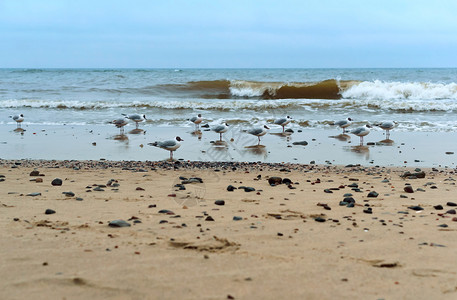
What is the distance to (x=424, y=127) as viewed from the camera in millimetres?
15266

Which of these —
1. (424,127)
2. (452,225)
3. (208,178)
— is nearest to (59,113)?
(424,127)

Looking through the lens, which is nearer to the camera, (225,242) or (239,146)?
(225,242)

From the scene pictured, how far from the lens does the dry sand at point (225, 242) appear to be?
3.06 m

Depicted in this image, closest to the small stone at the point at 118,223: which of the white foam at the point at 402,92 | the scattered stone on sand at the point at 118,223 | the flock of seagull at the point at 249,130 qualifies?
the scattered stone on sand at the point at 118,223

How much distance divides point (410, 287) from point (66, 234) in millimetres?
2545

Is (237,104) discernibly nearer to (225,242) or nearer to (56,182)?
(56,182)

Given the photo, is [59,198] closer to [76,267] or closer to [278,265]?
[76,267]

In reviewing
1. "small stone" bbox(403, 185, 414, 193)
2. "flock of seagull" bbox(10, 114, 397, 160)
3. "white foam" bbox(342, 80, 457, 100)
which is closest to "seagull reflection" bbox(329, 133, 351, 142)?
"flock of seagull" bbox(10, 114, 397, 160)

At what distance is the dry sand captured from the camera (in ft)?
10.1

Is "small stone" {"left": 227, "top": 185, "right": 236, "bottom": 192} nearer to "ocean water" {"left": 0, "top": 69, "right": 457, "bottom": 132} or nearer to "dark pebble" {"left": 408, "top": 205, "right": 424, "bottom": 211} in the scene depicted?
"dark pebble" {"left": 408, "top": 205, "right": 424, "bottom": 211}

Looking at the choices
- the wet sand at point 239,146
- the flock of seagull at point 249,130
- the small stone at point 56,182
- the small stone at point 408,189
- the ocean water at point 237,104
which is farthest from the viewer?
the ocean water at point 237,104

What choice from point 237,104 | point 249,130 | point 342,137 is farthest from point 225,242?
point 237,104

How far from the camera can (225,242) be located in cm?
394

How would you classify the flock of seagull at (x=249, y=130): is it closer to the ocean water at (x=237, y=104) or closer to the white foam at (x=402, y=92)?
the ocean water at (x=237, y=104)
